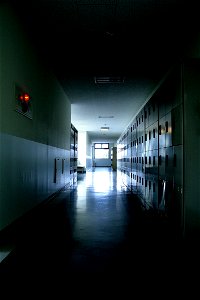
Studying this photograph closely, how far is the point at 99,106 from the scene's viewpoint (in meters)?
9.34

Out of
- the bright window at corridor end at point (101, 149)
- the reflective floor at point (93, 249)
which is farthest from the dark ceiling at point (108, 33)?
the bright window at corridor end at point (101, 149)

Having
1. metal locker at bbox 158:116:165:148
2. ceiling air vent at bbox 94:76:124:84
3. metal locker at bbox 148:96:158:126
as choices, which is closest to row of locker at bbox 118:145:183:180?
metal locker at bbox 158:116:165:148

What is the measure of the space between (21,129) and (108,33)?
1.90m

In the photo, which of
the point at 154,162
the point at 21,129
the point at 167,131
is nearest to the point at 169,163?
the point at 167,131

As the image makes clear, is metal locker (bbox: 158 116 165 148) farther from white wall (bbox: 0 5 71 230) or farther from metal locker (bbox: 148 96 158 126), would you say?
white wall (bbox: 0 5 71 230)

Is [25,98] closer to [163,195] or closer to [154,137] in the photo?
[154,137]

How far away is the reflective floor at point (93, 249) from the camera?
82.9 inches

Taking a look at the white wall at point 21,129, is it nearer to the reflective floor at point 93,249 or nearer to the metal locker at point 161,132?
the reflective floor at point 93,249

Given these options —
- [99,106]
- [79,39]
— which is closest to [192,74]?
[79,39]

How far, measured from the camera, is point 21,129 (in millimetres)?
3586

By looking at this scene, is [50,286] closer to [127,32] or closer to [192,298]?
[192,298]

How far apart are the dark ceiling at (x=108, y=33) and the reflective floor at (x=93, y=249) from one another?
2.75 m

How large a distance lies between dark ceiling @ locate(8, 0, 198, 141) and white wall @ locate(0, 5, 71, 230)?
32 centimetres

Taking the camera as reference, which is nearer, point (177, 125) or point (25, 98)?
point (177, 125)
